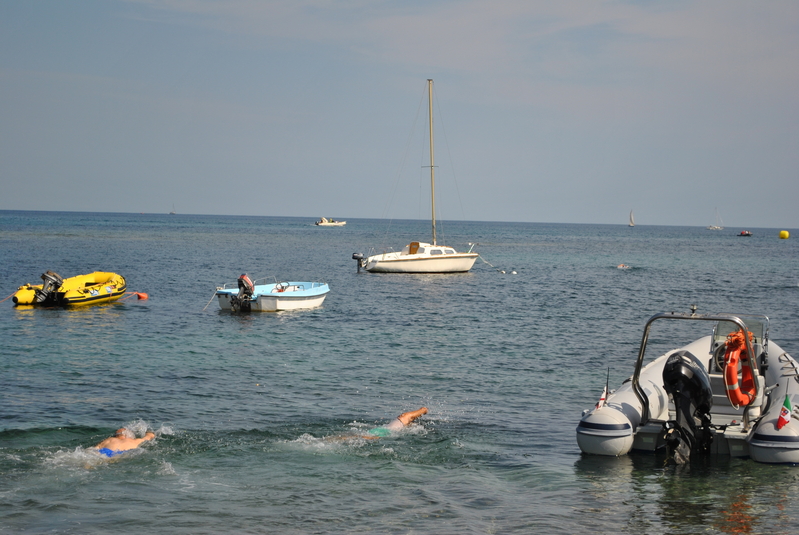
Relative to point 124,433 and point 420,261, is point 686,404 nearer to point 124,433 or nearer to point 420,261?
point 124,433

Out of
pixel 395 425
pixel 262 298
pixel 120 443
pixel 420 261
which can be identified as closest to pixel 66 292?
pixel 262 298

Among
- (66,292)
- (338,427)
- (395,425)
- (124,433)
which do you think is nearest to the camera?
(124,433)

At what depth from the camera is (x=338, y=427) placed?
11828 millimetres

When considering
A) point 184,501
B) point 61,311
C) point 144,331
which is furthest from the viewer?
point 61,311

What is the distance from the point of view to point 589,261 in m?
63.6

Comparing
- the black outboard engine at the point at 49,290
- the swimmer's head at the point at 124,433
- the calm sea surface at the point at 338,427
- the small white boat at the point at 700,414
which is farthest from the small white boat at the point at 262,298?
the small white boat at the point at 700,414

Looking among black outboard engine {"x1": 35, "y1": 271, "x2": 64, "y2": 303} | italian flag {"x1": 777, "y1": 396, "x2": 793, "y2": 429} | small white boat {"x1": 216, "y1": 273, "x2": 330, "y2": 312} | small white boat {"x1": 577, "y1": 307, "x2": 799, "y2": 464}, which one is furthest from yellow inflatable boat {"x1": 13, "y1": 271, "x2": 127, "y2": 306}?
italian flag {"x1": 777, "y1": 396, "x2": 793, "y2": 429}

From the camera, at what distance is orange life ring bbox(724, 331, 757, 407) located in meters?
10.4

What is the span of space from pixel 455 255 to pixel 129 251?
115 ft

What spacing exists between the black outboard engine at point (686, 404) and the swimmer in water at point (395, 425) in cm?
399

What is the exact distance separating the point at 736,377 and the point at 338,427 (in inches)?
236

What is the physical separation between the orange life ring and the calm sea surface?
105 cm

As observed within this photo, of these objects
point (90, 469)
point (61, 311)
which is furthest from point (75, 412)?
point (61, 311)

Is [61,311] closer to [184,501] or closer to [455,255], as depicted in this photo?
[184,501]
